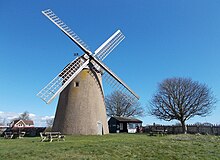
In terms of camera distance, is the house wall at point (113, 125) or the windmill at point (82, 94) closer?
the windmill at point (82, 94)

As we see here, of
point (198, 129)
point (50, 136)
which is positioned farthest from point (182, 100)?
point (50, 136)

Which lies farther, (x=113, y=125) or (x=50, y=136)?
(x=113, y=125)

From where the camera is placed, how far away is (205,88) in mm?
33375

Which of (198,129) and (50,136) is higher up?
(198,129)

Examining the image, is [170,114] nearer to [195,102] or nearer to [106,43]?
[195,102]

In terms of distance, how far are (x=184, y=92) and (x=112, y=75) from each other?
15.7 m

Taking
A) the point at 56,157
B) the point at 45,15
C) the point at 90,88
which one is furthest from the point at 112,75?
the point at 56,157

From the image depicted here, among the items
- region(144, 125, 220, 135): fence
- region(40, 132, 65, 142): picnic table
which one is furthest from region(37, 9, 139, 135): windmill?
region(144, 125, 220, 135): fence

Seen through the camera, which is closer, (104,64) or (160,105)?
(104,64)

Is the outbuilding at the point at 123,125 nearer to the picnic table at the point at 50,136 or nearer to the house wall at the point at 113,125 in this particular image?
the house wall at the point at 113,125

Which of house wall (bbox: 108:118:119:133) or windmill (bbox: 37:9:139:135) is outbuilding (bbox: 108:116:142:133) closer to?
house wall (bbox: 108:118:119:133)

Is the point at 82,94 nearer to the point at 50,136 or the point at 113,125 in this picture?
the point at 50,136

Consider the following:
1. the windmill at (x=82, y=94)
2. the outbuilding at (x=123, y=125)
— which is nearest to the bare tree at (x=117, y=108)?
the outbuilding at (x=123, y=125)

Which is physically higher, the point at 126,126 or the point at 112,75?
the point at 112,75
